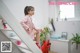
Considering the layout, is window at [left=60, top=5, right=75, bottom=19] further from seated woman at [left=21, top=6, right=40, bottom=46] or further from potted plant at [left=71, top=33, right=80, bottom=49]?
seated woman at [left=21, top=6, right=40, bottom=46]

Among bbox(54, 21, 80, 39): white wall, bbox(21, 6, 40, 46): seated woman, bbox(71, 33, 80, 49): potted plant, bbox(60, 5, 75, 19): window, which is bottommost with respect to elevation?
bbox(71, 33, 80, 49): potted plant

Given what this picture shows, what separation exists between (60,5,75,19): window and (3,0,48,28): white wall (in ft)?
1.71

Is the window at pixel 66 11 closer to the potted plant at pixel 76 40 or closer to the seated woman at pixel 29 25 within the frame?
the potted plant at pixel 76 40

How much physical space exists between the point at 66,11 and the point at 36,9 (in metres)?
1.02

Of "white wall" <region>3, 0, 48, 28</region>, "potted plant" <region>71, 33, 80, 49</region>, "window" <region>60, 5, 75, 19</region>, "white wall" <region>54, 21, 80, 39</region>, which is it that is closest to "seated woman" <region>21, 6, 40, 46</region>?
"white wall" <region>3, 0, 48, 28</region>

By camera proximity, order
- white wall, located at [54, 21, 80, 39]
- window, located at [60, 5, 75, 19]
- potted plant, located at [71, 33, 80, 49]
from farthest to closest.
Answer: window, located at [60, 5, 75, 19] < white wall, located at [54, 21, 80, 39] < potted plant, located at [71, 33, 80, 49]

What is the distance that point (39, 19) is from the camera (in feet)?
16.5

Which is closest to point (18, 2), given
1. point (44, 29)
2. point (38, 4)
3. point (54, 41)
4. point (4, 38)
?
point (38, 4)

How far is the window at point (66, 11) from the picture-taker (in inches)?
205

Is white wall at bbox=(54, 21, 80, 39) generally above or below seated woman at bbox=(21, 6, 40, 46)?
below

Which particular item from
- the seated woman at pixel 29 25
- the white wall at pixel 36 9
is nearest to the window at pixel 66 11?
the white wall at pixel 36 9

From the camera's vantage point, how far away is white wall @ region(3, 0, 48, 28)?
4.38 metres

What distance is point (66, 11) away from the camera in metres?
5.30

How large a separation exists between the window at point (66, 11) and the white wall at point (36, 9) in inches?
20.5
